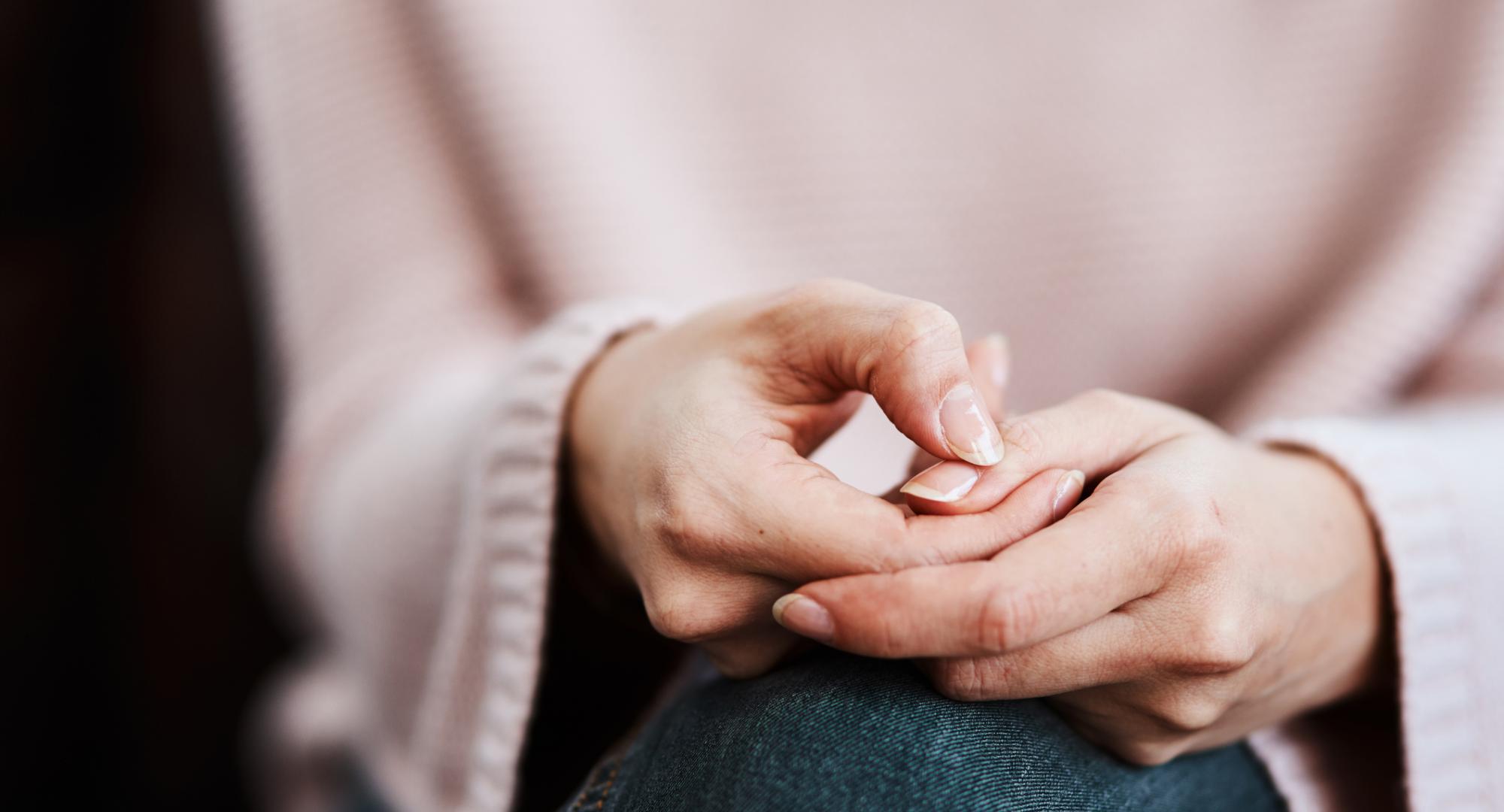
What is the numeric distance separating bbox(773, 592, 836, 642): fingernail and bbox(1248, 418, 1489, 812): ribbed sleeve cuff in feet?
0.95

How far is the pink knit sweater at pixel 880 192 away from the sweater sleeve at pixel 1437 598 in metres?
0.24

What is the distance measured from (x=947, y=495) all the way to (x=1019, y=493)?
0.03 m

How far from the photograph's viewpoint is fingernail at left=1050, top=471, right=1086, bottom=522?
389 mm

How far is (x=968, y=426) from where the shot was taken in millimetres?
380

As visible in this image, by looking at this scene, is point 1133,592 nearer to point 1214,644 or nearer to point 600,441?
point 1214,644

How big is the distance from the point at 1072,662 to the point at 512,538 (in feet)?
0.92

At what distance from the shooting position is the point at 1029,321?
32.9 inches

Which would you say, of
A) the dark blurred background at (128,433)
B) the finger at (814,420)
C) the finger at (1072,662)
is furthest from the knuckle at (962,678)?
the dark blurred background at (128,433)

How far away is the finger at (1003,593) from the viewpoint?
13.8 inches

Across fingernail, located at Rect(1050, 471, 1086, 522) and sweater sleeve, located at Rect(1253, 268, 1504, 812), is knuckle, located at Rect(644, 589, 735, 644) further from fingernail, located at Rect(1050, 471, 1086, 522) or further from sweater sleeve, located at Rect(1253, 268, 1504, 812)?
sweater sleeve, located at Rect(1253, 268, 1504, 812)

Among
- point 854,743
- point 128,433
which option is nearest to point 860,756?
point 854,743

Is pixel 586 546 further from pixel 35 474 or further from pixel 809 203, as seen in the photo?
pixel 35 474

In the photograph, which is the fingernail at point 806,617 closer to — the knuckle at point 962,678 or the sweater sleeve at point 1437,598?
the knuckle at point 962,678

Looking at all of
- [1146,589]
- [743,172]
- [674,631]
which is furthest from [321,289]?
[1146,589]
